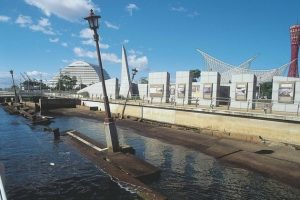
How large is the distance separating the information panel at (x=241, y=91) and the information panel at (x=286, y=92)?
4.22 metres

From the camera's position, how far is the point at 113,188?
559 inches

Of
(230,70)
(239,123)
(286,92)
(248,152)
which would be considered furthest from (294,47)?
(248,152)

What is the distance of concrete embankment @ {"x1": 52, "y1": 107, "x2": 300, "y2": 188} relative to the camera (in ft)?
59.2

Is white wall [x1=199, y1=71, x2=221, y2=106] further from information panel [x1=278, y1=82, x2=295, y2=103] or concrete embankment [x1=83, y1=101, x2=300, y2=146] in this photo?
information panel [x1=278, y1=82, x2=295, y2=103]

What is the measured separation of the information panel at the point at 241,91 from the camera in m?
33.7

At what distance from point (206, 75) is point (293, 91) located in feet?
38.9

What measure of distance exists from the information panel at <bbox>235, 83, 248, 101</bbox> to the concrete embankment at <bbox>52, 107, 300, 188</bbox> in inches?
247

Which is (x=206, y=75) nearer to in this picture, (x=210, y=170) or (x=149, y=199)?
(x=210, y=170)

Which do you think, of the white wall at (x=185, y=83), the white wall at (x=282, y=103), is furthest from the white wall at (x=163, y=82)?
the white wall at (x=282, y=103)

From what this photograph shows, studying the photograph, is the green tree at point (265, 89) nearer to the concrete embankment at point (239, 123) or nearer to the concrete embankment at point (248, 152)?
the concrete embankment at point (239, 123)

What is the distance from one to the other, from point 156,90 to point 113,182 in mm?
33302

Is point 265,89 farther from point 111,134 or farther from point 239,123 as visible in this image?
point 111,134

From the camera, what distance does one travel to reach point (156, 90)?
47.7 meters

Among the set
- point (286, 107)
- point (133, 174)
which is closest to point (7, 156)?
point (133, 174)
